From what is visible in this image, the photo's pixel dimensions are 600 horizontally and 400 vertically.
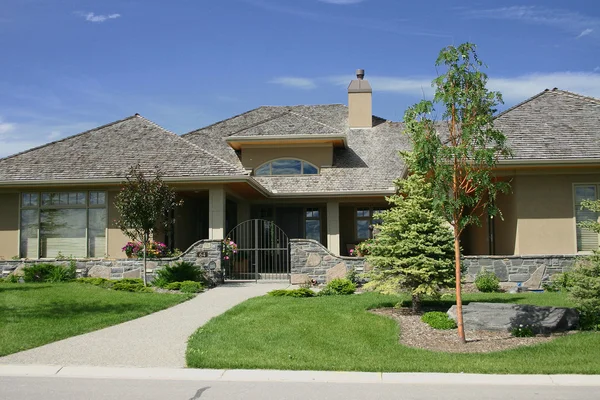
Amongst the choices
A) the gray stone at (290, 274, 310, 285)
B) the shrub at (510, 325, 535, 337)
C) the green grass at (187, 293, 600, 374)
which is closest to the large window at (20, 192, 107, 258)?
the gray stone at (290, 274, 310, 285)

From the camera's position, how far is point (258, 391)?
24.1 feet

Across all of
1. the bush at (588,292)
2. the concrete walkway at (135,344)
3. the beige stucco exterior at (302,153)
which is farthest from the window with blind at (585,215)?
the concrete walkway at (135,344)

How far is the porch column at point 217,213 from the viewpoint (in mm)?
18922

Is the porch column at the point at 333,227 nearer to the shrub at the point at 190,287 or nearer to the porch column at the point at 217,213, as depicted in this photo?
the porch column at the point at 217,213

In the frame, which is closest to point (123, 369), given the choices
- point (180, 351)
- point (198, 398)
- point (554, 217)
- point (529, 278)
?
point (180, 351)

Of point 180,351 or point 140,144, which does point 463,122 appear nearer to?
point 180,351

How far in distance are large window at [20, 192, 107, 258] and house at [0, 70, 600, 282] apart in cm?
3

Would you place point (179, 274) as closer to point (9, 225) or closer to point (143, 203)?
point (143, 203)

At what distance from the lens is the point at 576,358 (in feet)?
28.6

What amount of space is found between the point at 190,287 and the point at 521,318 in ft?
29.1

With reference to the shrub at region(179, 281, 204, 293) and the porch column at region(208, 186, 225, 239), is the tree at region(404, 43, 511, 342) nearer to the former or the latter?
the shrub at region(179, 281, 204, 293)

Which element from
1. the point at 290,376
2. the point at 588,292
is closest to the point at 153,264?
the point at 290,376

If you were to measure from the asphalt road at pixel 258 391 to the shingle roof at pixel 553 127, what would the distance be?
1025 cm

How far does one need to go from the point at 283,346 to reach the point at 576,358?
4.39 metres
